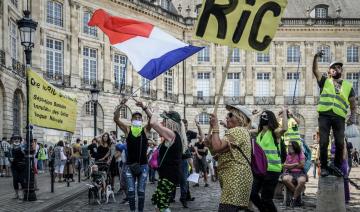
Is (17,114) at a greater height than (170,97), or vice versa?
(170,97)

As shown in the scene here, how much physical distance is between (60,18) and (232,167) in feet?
100

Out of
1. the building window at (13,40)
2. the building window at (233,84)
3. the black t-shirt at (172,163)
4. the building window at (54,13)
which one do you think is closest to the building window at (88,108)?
the building window at (54,13)

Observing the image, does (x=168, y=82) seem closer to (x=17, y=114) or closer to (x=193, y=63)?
(x=193, y=63)

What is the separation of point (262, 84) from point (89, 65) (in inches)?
694

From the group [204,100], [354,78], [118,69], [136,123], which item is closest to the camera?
[136,123]

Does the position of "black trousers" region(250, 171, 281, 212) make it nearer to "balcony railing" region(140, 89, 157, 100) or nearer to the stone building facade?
the stone building facade

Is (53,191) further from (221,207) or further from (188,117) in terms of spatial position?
(188,117)

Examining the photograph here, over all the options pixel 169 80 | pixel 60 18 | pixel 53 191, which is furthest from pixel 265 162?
pixel 169 80

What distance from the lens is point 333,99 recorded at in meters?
7.42

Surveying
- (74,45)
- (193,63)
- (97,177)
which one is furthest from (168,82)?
(97,177)

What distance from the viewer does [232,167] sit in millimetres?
5035

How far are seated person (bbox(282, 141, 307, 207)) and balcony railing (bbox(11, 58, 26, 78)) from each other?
17780 millimetres

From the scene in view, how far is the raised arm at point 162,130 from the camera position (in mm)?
6781

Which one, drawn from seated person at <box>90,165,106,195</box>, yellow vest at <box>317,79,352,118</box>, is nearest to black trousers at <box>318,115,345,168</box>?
yellow vest at <box>317,79,352,118</box>
